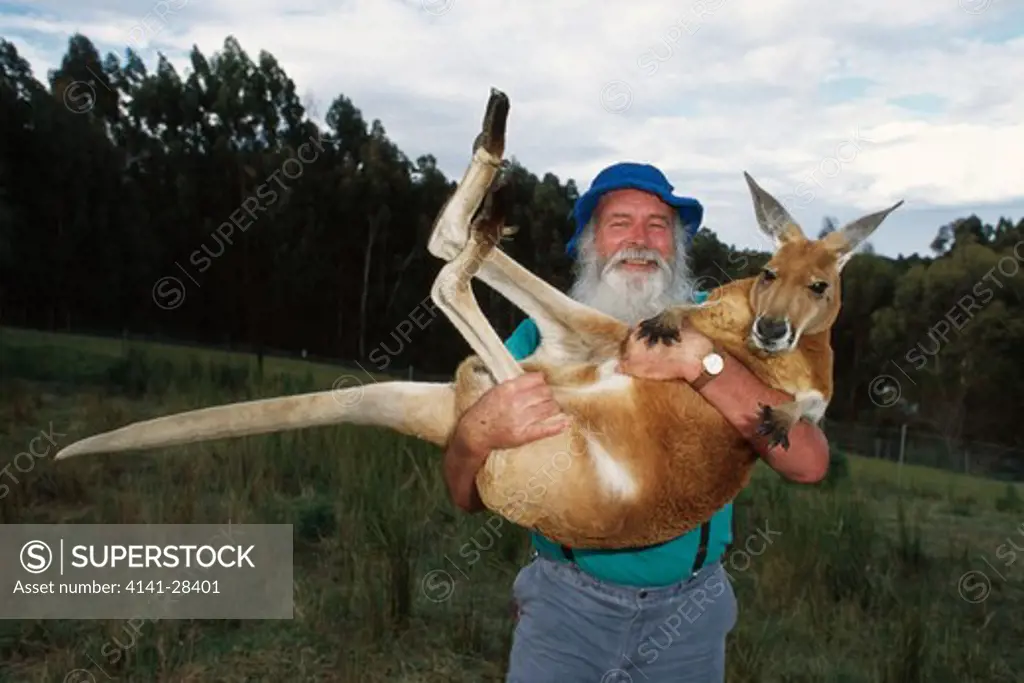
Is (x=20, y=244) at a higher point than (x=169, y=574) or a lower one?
higher

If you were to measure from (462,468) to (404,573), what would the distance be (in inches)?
127

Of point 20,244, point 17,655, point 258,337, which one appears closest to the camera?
point 17,655

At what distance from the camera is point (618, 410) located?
2.02m

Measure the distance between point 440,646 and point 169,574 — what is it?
1754 millimetres

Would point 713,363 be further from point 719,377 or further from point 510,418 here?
point 510,418

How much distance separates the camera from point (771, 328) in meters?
1.74

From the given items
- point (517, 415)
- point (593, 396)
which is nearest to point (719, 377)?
point (593, 396)

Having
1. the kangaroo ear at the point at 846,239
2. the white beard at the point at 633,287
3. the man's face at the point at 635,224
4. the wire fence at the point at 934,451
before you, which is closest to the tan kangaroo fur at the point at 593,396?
the kangaroo ear at the point at 846,239

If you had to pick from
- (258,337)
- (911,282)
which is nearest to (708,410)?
(911,282)

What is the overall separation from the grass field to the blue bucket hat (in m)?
2.99

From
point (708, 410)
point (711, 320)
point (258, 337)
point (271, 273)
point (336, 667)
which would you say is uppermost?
point (271, 273)

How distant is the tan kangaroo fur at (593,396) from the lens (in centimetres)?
180

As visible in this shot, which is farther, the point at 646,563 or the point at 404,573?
the point at 404,573

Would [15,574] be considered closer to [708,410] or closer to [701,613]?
[701,613]
